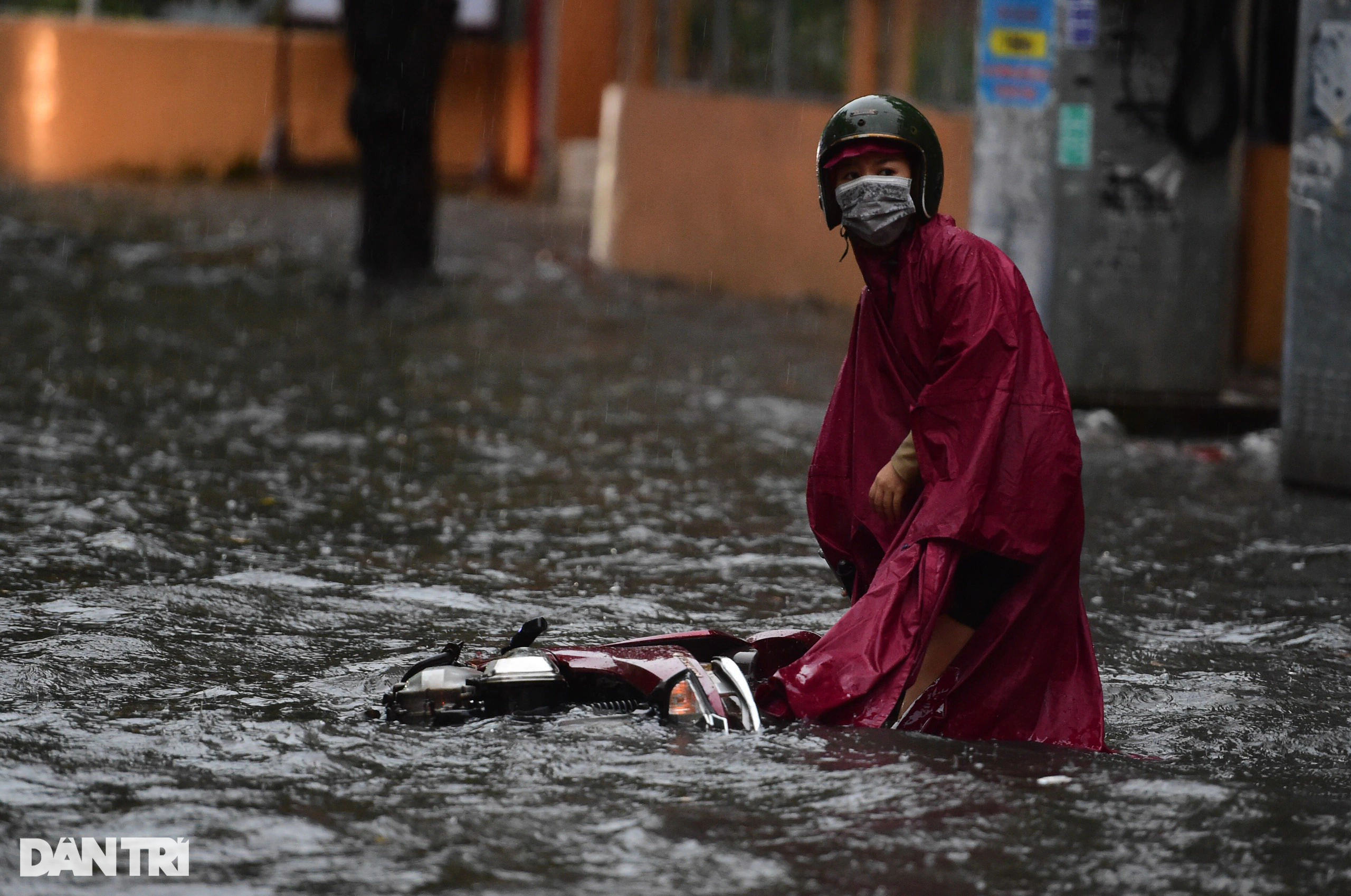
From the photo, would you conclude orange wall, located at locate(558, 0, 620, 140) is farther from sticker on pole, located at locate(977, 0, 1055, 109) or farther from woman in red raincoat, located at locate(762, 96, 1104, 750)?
woman in red raincoat, located at locate(762, 96, 1104, 750)

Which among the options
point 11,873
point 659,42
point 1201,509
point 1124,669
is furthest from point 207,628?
point 659,42

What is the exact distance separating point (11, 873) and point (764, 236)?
11085 mm

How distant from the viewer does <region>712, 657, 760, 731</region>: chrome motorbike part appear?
169 inches

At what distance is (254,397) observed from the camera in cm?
966

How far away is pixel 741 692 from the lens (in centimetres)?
435

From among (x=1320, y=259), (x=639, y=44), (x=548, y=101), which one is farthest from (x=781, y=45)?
(x=548, y=101)

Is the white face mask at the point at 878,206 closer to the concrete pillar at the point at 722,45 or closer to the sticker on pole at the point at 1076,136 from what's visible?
the sticker on pole at the point at 1076,136

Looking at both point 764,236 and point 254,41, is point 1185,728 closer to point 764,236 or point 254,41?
point 764,236

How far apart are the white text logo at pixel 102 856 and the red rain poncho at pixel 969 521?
1.42m

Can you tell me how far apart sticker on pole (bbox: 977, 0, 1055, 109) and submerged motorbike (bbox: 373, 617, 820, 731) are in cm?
549

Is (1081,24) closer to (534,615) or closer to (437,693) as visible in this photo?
(534,615)

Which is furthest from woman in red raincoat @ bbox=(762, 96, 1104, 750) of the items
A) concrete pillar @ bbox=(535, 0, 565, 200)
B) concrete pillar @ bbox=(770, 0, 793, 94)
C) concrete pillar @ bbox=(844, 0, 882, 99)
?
concrete pillar @ bbox=(535, 0, 565, 200)

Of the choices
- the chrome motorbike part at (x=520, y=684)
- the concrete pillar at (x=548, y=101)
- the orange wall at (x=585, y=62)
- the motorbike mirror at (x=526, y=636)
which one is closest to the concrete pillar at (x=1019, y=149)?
the motorbike mirror at (x=526, y=636)

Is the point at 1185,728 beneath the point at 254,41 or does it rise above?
beneath
